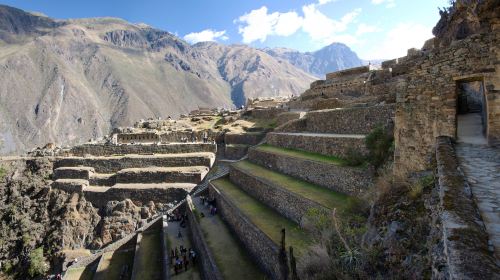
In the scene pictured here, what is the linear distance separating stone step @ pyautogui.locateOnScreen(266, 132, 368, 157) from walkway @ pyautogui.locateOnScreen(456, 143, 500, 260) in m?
6.19

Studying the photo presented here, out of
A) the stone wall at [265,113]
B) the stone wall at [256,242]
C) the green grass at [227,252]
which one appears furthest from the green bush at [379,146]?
the stone wall at [265,113]

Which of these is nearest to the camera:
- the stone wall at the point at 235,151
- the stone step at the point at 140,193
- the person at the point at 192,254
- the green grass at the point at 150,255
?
the person at the point at 192,254

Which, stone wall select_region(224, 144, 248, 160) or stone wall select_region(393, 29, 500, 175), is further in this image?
stone wall select_region(224, 144, 248, 160)

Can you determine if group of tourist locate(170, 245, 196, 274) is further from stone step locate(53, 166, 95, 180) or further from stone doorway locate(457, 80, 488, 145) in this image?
stone step locate(53, 166, 95, 180)

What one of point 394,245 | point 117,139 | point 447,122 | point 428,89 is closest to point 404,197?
point 394,245

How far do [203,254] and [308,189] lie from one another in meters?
4.87

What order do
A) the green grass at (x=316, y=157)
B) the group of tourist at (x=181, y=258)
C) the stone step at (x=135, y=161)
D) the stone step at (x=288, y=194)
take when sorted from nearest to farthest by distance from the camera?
the stone step at (x=288, y=194)
the green grass at (x=316, y=157)
the group of tourist at (x=181, y=258)
the stone step at (x=135, y=161)

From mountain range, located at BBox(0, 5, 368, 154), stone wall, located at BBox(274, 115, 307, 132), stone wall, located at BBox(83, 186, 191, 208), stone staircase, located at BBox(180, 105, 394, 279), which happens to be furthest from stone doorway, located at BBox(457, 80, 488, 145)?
mountain range, located at BBox(0, 5, 368, 154)

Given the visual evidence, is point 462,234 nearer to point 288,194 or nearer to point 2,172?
point 288,194

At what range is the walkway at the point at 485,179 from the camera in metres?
3.10

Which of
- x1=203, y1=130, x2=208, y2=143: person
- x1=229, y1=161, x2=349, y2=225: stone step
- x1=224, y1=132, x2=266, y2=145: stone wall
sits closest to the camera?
x1=229, y1=161, x2=349, y2=225: stone step

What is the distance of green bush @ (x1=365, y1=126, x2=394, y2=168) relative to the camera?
10.6 metres

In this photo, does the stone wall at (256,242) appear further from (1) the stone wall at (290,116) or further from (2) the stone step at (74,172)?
(2) the stone step at (74,172)

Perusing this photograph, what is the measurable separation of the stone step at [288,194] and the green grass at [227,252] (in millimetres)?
2029
